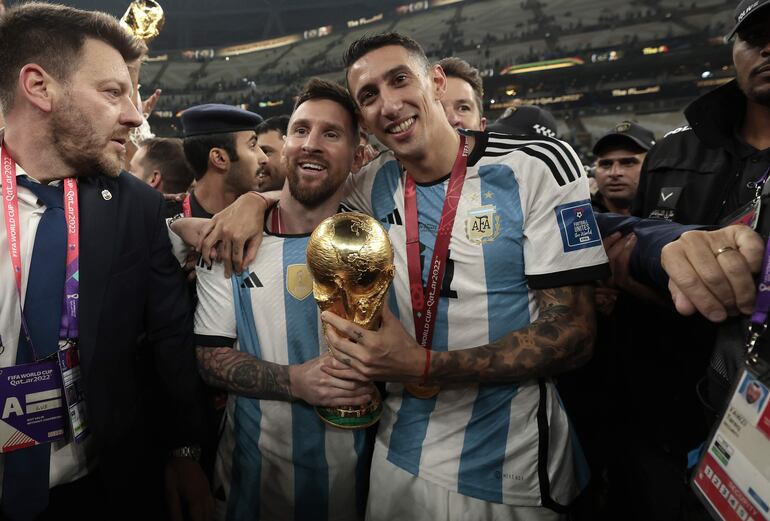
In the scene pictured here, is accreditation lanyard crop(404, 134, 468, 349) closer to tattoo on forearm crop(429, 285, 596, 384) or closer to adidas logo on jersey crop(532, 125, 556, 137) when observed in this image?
tattoo on forearm crop(429, 285, 596, 384)

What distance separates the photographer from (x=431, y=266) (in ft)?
4.41

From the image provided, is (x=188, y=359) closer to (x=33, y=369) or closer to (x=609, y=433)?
(x=33, y=369)

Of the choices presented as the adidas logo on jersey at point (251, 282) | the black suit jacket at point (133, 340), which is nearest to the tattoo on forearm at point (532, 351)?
the adidas logo on jersey at point (251, 282)

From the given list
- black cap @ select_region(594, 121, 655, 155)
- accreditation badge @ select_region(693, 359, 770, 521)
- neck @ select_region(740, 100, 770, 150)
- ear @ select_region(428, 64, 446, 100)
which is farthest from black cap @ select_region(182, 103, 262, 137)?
accreditation badge @ select_region(693, 359, 770, 521)

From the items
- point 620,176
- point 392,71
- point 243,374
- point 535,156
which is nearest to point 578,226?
point 535,156

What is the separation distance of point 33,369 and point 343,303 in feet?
2.63

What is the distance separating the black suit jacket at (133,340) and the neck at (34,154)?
3.1 inches

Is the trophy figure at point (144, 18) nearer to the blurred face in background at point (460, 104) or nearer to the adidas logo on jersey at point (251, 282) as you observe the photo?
the blurred face in background at point (460, 104)

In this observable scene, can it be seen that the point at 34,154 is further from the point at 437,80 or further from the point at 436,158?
the point at 437,80

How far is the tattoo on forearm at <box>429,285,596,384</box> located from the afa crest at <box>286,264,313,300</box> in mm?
546

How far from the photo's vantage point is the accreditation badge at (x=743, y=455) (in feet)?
2.28

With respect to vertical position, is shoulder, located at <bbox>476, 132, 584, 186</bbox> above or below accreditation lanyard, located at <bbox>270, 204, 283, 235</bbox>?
above

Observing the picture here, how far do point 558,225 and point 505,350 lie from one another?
0.38 m

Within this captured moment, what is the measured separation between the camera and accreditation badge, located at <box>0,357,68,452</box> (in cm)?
108
